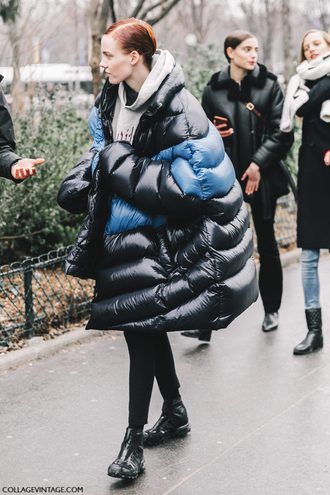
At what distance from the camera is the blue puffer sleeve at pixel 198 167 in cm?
395

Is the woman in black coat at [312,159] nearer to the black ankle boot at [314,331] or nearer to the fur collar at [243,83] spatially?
the black ankle boot at [314,331]

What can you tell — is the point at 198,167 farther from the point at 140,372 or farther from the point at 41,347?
the point at 41,347

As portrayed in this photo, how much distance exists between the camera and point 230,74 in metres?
6.42

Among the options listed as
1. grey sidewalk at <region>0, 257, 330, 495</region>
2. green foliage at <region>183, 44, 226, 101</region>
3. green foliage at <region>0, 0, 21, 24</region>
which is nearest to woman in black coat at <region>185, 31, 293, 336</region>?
grey sidewalk at <region>0, 257, 330, 495</region>

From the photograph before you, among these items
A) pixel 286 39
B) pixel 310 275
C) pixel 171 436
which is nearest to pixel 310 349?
pixel 310 275

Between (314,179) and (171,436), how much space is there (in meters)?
2.20

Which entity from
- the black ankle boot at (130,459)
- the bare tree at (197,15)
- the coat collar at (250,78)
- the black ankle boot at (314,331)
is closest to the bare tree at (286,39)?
the bare tree at (197,15)

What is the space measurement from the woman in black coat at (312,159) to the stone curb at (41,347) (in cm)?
151

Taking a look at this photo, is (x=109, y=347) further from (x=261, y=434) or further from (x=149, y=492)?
(x=149, y=492)

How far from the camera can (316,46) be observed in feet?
19.8

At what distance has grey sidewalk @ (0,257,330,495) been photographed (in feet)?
13.8

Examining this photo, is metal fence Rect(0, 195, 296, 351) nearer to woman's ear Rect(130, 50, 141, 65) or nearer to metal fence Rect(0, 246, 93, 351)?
metal fence Rect(0, 246, 93, 351)

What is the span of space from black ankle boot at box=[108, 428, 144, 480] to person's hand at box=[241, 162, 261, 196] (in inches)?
99.3

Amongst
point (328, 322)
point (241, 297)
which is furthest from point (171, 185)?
point (328, 322)
